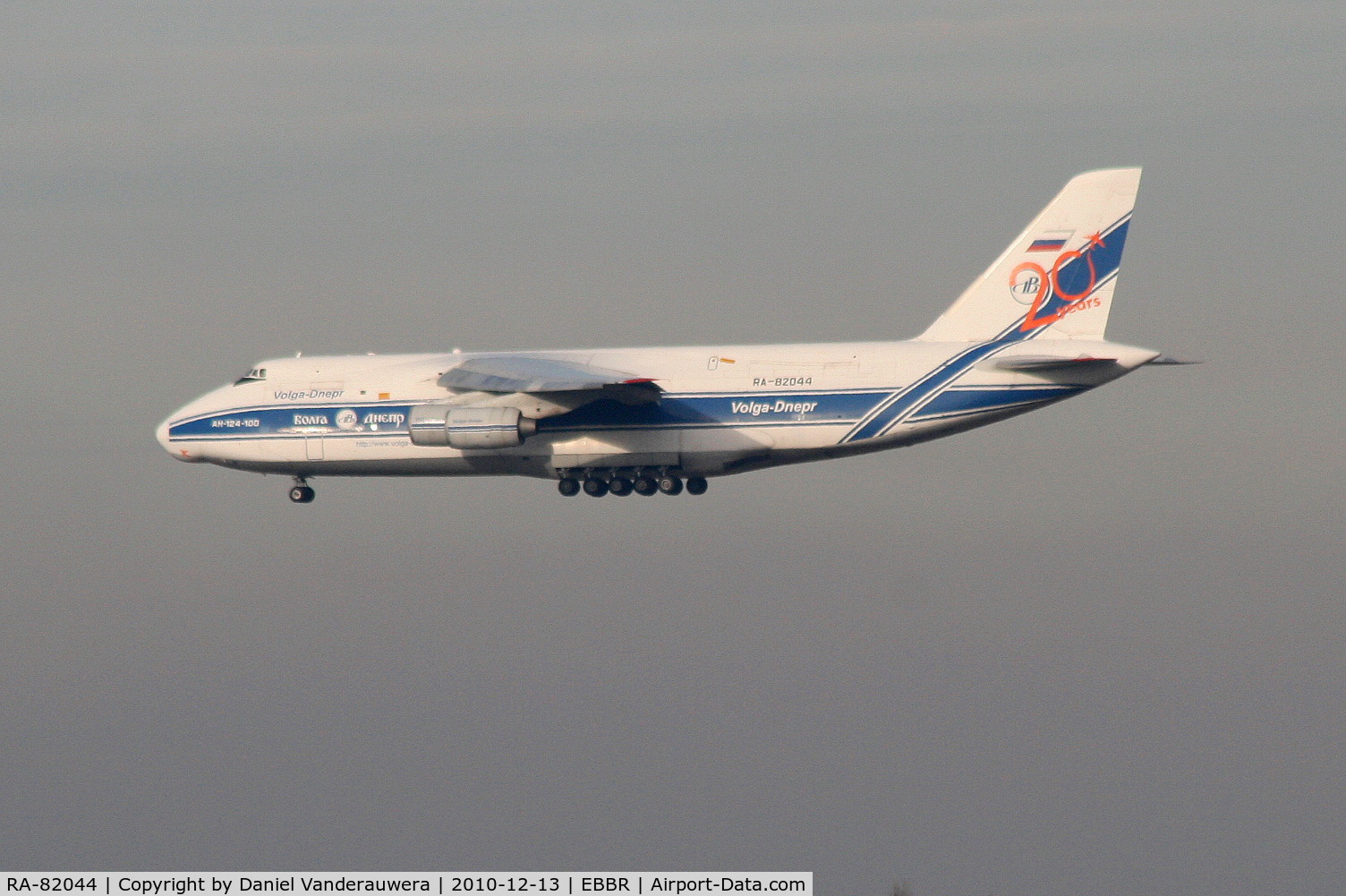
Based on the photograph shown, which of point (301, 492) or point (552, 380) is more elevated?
point (552, 380)

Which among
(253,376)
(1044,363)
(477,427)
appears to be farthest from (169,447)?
(1044,363)

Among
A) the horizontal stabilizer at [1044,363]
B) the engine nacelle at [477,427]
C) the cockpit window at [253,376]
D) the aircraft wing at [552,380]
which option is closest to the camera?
the horizontal stabilizer at [1044,363]

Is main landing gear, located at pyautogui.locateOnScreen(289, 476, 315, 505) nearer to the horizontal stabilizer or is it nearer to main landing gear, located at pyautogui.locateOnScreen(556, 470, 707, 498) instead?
main landing gear, located at pyautogui.locateOnScreen(556, 470, 707, 498)

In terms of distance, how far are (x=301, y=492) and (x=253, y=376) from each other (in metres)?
2.59

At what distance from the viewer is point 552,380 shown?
39469mm

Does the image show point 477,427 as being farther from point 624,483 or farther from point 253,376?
point 253,376

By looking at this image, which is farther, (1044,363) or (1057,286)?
(1057,286)

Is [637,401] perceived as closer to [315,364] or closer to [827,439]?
[827,439]

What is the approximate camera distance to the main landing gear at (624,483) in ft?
136

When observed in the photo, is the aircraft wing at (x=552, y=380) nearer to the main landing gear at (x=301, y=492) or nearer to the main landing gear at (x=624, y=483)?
the main landing gear at (x=624, y=483)

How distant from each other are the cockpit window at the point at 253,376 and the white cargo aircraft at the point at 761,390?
223 centimetres

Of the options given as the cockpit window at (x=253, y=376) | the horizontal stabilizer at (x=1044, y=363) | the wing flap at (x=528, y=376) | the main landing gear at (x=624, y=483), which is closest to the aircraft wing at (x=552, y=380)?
the wing flap at (x=528, y=376)

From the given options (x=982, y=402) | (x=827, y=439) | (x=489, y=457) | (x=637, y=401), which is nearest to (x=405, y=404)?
(x=489, y=457)

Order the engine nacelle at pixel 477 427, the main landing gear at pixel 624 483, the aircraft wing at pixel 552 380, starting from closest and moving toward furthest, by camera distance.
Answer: the aircraft wing at pixel 552 380 → the engine nacelle at pixel 477 427 → the main landing gear at pixel 624 483
